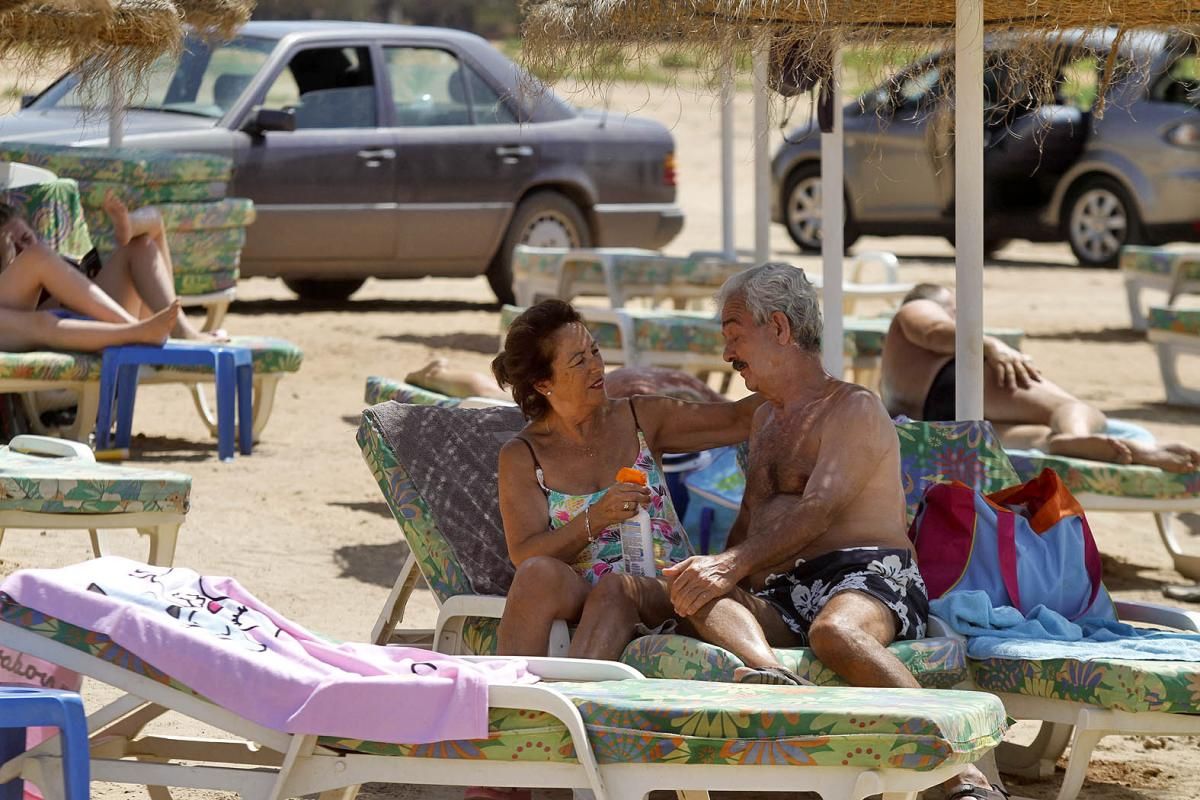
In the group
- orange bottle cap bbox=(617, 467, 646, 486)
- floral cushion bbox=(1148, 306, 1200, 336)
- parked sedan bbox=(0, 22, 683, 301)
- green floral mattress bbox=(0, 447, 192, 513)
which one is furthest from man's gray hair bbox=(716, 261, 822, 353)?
parked sedan bbox=(0, 22, 683, 301)

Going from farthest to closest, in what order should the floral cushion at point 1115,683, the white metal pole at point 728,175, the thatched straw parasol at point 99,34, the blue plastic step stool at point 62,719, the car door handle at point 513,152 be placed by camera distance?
the car door handle at point 513,152 → the white metal pole at point 728,175 → the thatched straw parasol at point 99,34 → the floral cushion at point 1115,683 → the blue plastic step stool at point 62,719

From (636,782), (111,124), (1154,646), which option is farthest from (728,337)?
(111,124)

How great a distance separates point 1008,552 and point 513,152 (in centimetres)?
840

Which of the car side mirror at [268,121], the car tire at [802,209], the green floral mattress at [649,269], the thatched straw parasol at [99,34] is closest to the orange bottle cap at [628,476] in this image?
the thatched straw parasol at [99,34]

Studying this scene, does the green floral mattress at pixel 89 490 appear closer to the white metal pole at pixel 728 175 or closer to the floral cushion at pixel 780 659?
the floral cushion at pixel 780 659

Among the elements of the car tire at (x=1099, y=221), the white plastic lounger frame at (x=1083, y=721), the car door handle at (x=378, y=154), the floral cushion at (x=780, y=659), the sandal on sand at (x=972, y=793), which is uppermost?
the car door handle at (x=378, y=154)

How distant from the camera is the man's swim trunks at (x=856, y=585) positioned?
4.00 m

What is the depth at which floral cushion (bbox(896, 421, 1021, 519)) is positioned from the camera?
195 inches

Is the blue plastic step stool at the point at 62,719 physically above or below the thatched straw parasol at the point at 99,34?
below

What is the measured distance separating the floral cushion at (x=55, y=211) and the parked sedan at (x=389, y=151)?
2350 millimetres

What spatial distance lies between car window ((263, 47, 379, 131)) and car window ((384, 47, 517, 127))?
0.18 m

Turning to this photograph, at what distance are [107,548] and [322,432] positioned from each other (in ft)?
9.36

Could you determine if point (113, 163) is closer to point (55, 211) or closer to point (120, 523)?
point (55, 211)

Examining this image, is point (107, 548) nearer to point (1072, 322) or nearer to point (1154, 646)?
point (1154, 646)
